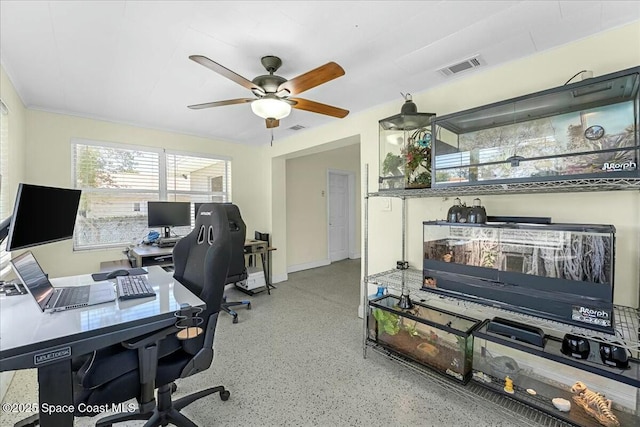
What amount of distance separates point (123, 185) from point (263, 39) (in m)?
3.02

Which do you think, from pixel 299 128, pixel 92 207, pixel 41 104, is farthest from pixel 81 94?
pixel 299 128

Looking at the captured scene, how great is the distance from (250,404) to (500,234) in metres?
2.01

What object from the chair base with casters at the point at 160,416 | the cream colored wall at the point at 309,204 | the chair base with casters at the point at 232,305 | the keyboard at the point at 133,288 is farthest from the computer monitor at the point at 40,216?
the cream colored wall at the point at 309,204

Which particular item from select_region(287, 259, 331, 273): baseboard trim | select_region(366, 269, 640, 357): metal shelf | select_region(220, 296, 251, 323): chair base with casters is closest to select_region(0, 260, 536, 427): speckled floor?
select_region(220, 296, 251, 323): chair base with casters

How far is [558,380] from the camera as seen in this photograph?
1.96 m

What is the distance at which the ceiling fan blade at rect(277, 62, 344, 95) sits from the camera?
1.70 m

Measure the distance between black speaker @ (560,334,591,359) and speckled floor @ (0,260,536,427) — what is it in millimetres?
567

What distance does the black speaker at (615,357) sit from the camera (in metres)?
1.45

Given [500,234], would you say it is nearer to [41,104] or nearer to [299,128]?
[299,128]

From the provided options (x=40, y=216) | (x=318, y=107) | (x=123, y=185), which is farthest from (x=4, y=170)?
(x=318, y=107)

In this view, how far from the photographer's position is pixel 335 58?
2.12m

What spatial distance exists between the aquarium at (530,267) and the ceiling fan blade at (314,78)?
130 centimetres

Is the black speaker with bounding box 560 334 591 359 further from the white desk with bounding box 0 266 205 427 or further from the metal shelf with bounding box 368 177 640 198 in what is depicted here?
the white desk with bounding box 0 266 205 427

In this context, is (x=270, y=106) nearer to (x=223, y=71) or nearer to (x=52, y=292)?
(x=223, y=71)
